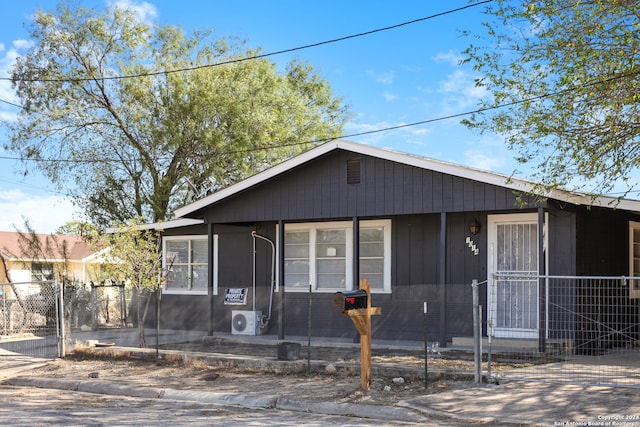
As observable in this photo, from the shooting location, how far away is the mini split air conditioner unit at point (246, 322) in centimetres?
1700

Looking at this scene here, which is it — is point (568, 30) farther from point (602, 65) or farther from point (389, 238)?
point (389, 238)

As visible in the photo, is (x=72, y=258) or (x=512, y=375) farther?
(x=72, y=258)

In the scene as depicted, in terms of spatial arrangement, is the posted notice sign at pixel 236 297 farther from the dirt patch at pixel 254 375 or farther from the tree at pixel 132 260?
the tree at pixel 132 260

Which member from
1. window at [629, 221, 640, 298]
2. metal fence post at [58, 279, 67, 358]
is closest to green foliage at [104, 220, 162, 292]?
metal fence post at [58, 279, 67, 358]

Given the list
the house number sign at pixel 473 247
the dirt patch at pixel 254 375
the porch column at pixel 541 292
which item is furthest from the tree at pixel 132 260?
the porch column at pixel 541 292

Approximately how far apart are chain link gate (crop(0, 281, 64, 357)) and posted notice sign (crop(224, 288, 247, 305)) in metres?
4.00

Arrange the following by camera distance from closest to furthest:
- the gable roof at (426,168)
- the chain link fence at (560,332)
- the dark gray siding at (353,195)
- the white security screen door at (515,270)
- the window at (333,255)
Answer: the chain link fence at (560,332) → the gable roof at (426,168) → the dark gray siding at (353,195) → the white security screen door at (515,270) → the window at (333,255)

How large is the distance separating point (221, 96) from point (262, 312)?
12.3 m

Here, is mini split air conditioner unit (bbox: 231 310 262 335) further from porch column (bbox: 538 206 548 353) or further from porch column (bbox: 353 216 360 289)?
porch column (bbox: 538 206 548 353)

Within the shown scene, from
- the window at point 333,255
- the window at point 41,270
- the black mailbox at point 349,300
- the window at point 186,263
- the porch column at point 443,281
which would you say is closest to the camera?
the black mailbox at point 349,300

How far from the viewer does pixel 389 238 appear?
1639 centimetres

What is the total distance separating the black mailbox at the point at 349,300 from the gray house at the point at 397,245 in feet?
6.60

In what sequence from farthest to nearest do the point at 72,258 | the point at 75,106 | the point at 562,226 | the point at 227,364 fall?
the point at 72,258 < the point at 75,106 < the point at 562,226 < the point at 227,364

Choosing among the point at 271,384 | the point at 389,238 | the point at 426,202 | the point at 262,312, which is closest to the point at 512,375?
the point at 271,384
